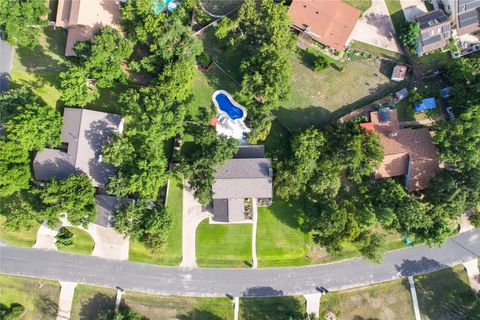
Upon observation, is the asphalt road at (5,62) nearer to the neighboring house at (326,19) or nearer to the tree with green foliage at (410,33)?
the neighboring house at (326,19)

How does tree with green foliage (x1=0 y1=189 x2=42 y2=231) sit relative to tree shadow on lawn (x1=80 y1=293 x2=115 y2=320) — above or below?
above

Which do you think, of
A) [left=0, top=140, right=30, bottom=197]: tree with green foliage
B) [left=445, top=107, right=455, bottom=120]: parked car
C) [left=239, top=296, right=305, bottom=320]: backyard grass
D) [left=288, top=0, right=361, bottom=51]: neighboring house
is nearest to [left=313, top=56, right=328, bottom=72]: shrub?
[left=288, top=0, right=361, bottom=51]: neighboring house

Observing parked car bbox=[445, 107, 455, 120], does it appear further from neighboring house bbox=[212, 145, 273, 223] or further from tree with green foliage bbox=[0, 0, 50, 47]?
tree with green foliage bbox=[0, 0, 50, 47]

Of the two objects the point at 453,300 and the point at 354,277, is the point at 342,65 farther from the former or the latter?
the point at 453,300

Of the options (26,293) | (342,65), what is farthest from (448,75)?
(26,293)

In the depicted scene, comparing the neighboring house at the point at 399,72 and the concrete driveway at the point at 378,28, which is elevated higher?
the concrete driveway at the point at 378,28

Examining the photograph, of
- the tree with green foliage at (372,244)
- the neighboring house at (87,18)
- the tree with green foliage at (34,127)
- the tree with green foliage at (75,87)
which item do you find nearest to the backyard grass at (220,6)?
the neighboring house at (87,18)
